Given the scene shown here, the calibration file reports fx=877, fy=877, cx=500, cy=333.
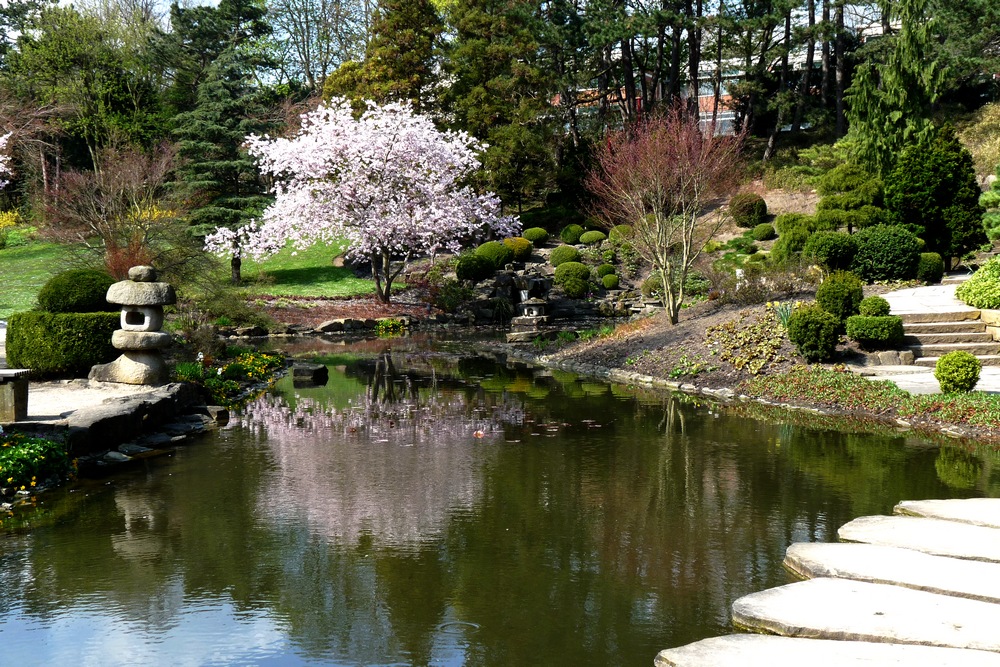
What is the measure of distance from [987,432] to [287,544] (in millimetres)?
9033

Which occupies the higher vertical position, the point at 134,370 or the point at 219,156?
the point at 219,156

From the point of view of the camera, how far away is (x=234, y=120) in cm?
3809

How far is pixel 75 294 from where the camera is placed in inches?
604

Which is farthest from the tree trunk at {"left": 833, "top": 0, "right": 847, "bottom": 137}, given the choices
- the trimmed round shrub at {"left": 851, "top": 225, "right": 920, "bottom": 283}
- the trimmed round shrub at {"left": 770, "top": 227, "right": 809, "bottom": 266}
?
the trimmed round shrub at {"left": 851, "top": 225, "right": 920, "bottom": 283}

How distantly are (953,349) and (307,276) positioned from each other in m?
28.9

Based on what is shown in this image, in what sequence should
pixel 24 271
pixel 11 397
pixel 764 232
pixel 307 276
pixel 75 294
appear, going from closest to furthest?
pixel 11 397 → pixel 75 294 → pixel 764 232 → pixel 24 271 → pixel 307 276

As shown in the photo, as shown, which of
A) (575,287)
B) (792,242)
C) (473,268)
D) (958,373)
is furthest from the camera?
(473,268)

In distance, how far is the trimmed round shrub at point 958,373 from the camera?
493 inches

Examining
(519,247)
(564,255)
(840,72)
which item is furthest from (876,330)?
(840,72)

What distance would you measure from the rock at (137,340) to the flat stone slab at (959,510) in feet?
36.3

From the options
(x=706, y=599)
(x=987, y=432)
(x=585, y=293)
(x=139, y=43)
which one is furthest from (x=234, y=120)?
(x=706, y=599)

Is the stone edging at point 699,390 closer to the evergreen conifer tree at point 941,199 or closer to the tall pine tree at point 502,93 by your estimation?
the evergreen conifer tree at point 941,199

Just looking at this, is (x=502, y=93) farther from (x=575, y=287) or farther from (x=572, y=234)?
(x=575, y=287)

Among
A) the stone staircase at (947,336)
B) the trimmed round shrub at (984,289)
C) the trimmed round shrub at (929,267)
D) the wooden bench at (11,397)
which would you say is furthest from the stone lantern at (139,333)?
the trimmed round shrub at (929,267)
